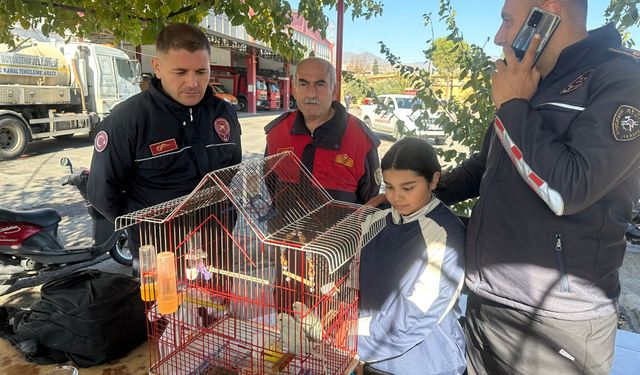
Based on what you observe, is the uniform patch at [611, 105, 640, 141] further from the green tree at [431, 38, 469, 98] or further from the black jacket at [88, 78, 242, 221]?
the green tree at [431, 38, 469, 98]

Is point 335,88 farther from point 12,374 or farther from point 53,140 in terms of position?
point 53,140

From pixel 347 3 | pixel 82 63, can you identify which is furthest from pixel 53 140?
pixel 347 3

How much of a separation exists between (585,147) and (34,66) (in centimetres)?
1030

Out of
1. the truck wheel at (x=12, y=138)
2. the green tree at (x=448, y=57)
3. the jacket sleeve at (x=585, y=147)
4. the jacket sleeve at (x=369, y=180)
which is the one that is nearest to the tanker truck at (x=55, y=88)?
the truck wheel at (x=12, y=138)

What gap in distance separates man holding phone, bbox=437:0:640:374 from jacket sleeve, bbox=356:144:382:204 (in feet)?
3.45

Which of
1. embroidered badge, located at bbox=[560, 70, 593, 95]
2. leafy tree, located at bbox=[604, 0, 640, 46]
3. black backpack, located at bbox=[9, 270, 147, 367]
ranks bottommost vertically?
black backpack, located at bbox=[9, 270, 147, 367]

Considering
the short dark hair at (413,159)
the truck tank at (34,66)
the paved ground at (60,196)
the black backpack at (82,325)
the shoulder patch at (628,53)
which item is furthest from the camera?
the truck tank at (34,66)

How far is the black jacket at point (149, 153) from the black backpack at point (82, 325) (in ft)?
1.26

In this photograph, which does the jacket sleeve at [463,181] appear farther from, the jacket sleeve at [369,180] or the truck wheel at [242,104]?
the truck wheel at [242,104]

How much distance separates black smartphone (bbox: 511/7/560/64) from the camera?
120 centimetres

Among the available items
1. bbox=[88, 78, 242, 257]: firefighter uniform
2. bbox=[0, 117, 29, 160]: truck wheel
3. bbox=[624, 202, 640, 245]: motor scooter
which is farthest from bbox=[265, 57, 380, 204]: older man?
bbox=[0, 117, 29, 160]: truck wheel

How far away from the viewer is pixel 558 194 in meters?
1.08

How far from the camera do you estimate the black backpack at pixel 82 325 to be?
1873mm

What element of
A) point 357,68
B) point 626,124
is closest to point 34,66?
point 357,68
